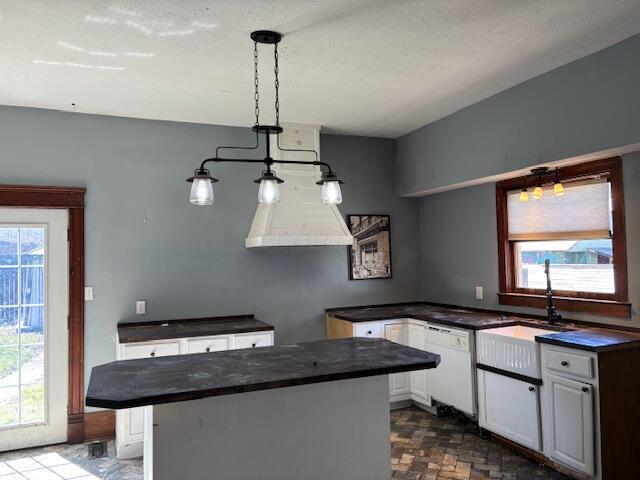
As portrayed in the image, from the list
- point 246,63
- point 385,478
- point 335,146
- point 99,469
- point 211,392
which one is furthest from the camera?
point 335,146

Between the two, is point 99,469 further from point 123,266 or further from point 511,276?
point 511,276

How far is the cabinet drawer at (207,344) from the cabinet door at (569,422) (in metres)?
2.27

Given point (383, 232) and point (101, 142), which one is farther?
point (383, 232)

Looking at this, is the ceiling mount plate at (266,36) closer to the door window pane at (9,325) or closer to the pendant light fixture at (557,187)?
the pendant light fixture at (557,187)

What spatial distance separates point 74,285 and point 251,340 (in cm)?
151

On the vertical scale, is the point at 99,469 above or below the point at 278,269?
below

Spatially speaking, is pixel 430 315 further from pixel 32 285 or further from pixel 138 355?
pixel 32 285

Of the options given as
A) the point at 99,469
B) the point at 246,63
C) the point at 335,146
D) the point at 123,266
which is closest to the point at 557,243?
the point at 335,146

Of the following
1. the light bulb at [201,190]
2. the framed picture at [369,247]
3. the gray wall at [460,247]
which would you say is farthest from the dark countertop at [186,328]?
the gray wall at [460,247]

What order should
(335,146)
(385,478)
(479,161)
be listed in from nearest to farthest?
(385,478)
(479,161)
(335,146)

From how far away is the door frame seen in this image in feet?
12.1

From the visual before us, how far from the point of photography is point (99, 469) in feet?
10.6

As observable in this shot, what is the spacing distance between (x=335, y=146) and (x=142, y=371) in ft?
10.5

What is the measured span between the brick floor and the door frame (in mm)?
2506
